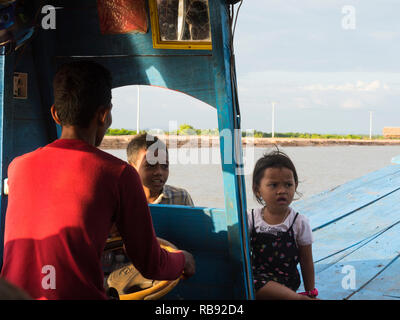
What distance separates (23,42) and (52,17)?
0.26 m

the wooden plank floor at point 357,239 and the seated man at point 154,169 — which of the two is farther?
the wooden plank floor at point 357,239

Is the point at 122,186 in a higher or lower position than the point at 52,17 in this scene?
lower

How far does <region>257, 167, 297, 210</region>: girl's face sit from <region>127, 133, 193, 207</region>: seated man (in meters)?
0.52

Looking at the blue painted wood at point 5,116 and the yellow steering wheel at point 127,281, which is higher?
the blue painted wood at point 5,116

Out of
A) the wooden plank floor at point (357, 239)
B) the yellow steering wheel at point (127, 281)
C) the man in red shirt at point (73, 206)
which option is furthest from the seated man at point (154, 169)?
the man in red shirt at point (73, 206)

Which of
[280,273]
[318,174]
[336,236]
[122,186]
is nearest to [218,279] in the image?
[280,273]

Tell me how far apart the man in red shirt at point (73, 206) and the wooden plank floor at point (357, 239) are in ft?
7.63

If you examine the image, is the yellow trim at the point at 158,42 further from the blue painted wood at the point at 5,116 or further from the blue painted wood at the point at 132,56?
the blue painted wood at the point at 5,116

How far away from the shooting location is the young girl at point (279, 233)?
277 cm

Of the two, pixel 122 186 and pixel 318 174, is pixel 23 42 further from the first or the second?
pixel 318 174

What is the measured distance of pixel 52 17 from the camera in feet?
10.1

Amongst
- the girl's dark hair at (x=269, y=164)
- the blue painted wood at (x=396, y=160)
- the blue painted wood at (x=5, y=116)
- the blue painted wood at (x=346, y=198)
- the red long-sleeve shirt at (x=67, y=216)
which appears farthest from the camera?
the blue painted wood at (x=396, y=160)

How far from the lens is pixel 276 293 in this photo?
2615mm

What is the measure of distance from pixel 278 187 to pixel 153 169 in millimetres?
847
